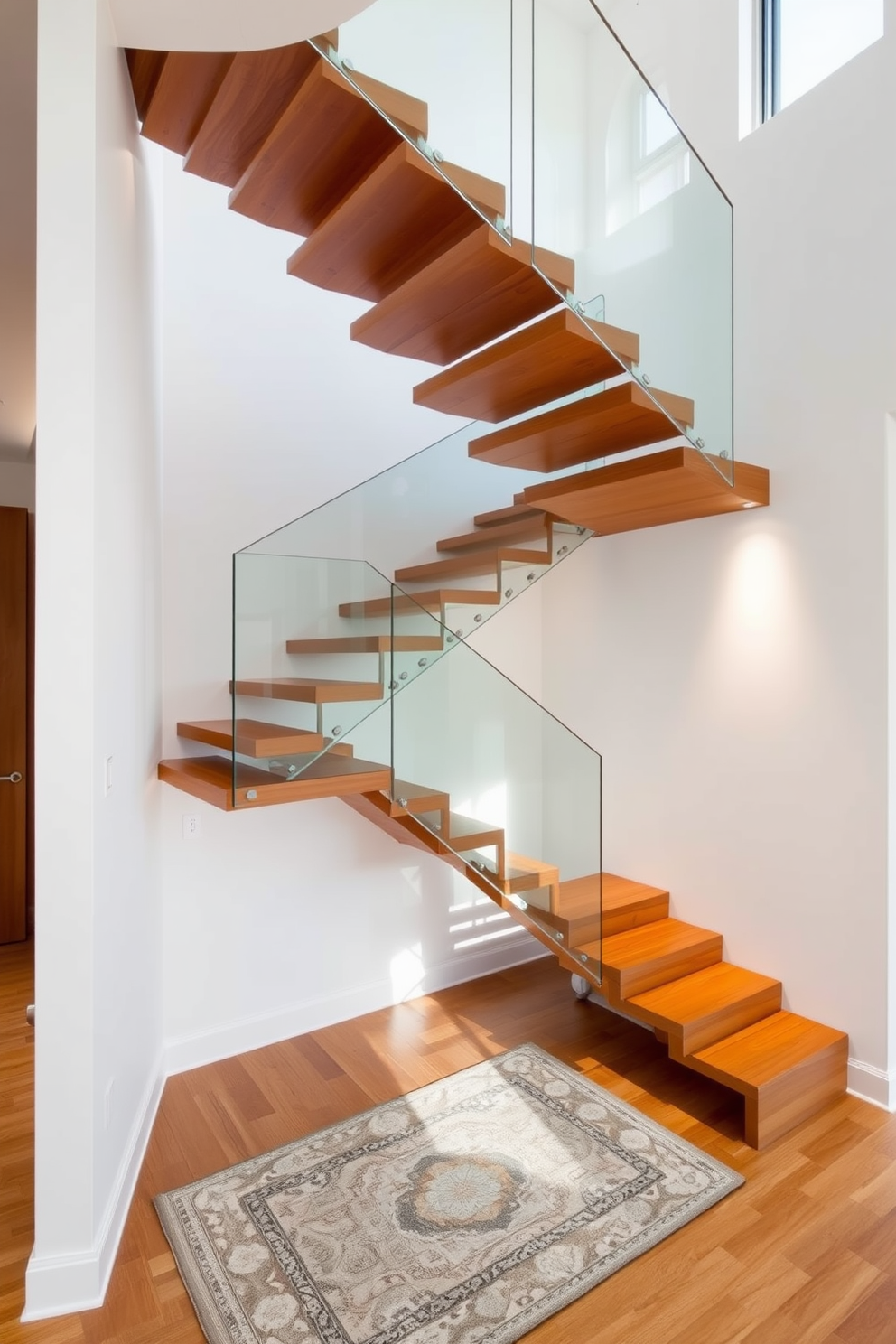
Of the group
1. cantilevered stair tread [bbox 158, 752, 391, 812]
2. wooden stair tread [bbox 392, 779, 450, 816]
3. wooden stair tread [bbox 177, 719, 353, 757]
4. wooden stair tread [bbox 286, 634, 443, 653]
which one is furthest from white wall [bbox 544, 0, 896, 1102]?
wooden stair tread [bbox 177, 719, 353, 757]

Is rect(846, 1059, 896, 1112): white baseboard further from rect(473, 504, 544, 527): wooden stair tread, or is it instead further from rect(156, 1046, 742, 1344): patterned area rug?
rect(473, 504, 544, 527): wooden stair tread

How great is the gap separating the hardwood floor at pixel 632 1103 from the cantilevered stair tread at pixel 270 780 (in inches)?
50.9

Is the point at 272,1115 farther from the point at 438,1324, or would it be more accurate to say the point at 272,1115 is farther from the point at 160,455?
the point at 160,455

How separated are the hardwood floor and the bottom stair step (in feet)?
0.23

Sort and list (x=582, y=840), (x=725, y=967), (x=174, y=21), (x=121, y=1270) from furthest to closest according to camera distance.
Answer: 1. (x=725, y=967)
2. (x=582, y=840)
3. (x=121, y=1270)
4. (x=174, y=21)

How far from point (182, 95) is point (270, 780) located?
84.5 inches

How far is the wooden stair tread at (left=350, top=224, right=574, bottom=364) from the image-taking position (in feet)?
7.59

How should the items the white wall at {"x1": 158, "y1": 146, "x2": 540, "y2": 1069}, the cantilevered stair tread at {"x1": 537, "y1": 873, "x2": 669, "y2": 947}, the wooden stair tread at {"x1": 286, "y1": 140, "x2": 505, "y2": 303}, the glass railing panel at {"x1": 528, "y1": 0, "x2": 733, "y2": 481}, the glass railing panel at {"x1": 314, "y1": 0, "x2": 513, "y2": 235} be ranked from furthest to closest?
the white wall at {"x1": 158, "y1": 146, "x2": 540, "y2": 1069}
the cantilevered stair tread at {"x1": 537, "y1": 873, "x2": 669, "y2": 947}
the glass railing panel at {"x1": 528, "y1": 0, "x2": 733, "y2": 481}
the wooden stair tread at {"x1": 286, "y1": 140, "x2": 505, "y2": 303}
the glass railing panel at {"x1": 314, "y1": 0, "x2": 513, "y2": 235}

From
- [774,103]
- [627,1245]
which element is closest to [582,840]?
[627,1245]

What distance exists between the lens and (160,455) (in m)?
3.27

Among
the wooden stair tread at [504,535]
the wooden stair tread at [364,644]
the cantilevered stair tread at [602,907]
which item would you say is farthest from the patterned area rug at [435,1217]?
the wooden stair tread at [504,535]

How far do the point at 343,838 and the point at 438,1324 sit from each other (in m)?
2.06

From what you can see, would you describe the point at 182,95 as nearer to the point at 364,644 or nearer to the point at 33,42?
the point at 33,42

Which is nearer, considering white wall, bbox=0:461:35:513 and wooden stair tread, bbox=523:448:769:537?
wooden stair tread, bbox=523:448:769:537
